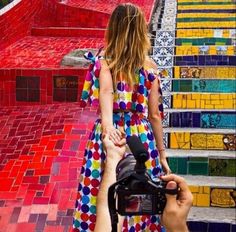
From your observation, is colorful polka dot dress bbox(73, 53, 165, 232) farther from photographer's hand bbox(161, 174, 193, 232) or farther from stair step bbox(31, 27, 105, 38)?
stair step bbox(31, 27, 105, 38)

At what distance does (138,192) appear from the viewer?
4.57ft

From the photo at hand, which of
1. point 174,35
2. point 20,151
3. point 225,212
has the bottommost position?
point 225,212

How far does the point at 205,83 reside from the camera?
16.9ft

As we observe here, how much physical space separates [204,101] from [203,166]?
1.00 metres

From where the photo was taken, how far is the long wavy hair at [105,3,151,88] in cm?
255

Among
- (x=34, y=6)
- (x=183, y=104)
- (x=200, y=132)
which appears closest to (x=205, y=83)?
(x=183, y=104)

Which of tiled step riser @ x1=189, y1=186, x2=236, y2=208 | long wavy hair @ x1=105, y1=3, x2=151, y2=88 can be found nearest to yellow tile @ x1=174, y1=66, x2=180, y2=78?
tiled step riser @ x1=189, y1=186, x2=236, y2=208

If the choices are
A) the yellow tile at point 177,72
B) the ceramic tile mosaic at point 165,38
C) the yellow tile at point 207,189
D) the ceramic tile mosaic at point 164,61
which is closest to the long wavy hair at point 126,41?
the yellow tile at point 207,189

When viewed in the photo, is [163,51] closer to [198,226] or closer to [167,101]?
[167,101]

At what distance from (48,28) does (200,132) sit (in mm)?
3556

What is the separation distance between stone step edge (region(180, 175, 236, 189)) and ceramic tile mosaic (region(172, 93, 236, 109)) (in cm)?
99

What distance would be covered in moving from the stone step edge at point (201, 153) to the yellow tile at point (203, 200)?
0.37 m

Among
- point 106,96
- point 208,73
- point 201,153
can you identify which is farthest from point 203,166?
point 106,96

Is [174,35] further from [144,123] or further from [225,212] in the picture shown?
[144,123]
